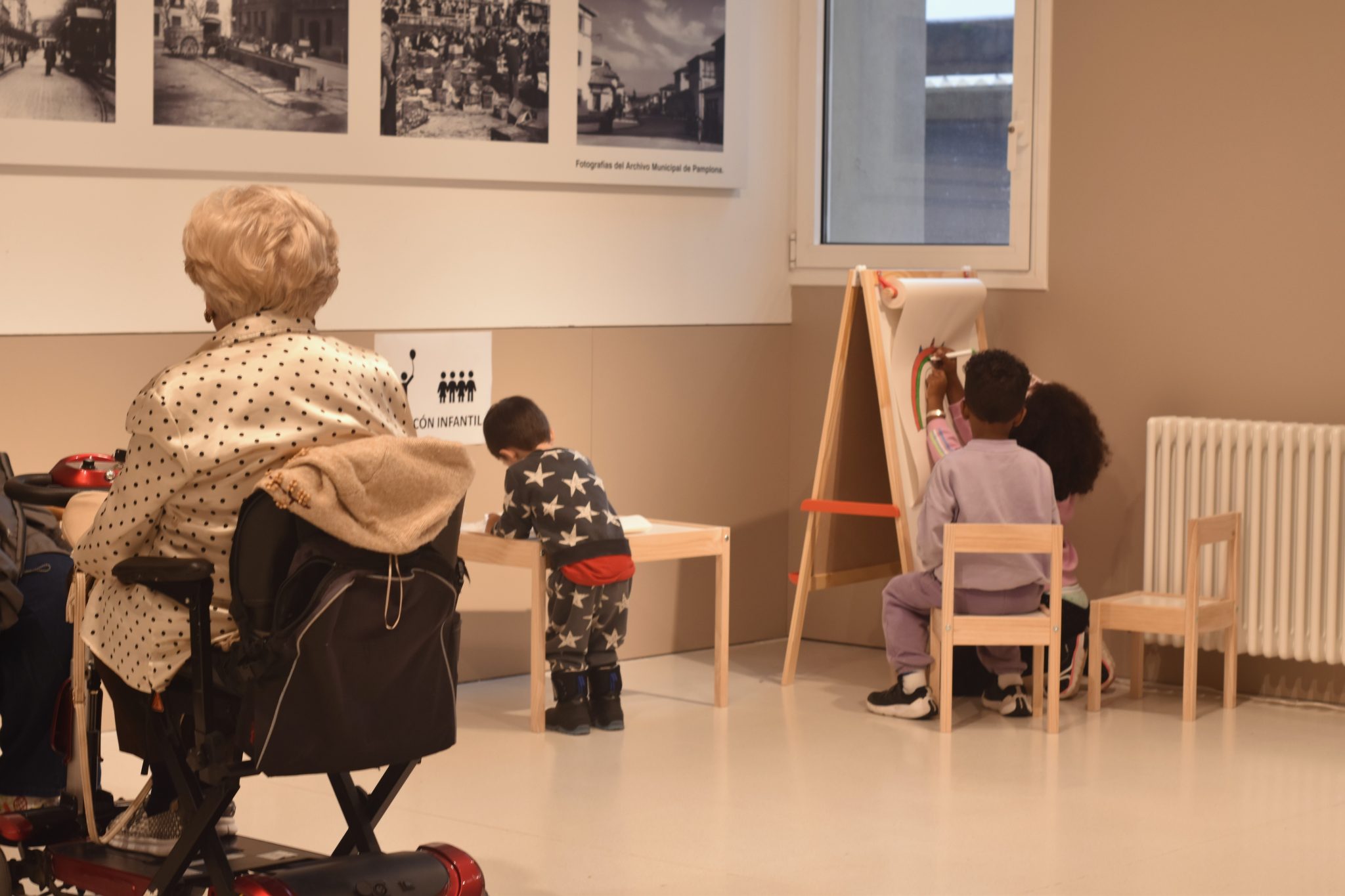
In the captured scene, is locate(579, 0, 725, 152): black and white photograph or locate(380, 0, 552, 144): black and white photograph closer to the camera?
locate(380, 0, 552, 144): black and white photograph

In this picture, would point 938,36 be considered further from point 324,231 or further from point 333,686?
point 333,686

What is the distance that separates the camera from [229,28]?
15.2 ft

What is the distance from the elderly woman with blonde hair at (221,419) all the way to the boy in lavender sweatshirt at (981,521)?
241cm

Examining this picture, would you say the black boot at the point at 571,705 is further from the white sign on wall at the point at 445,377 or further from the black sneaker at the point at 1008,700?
the black sneaker at the point at 1008,700

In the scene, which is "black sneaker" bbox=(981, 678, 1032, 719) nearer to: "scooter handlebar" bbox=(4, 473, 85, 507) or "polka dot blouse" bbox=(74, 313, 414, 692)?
"polka dot blouse" bbox=(74, 313, 414, 692)

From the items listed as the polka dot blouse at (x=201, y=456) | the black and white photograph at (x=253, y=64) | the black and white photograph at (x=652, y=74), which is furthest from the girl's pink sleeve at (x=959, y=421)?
the polka dot blouse at (x=201, y=456)

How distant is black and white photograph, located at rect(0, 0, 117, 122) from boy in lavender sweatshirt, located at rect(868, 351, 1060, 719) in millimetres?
2495

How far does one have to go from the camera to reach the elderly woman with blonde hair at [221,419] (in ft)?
8.56

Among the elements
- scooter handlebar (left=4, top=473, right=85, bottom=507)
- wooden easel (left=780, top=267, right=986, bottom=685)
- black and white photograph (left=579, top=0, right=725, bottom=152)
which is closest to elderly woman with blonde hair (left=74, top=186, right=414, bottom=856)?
scooter handlebar (left=4, top=473, right=85, bottom=507)

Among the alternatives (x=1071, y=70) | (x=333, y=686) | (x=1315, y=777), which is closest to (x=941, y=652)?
(x=1315, y=777)

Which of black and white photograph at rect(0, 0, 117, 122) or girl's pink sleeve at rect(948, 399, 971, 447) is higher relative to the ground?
black and white photograph at rect(0, 0, 117, 122)

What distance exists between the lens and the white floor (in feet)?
11.4

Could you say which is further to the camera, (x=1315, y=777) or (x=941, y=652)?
(x=941, y=652)

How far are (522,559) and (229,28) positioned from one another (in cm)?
165
